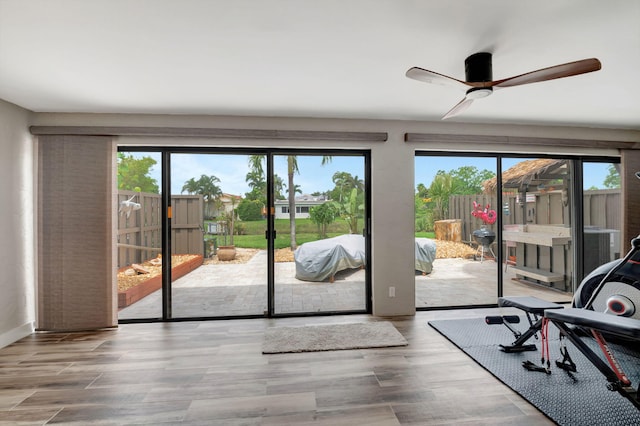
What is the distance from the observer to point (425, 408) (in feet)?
6.66

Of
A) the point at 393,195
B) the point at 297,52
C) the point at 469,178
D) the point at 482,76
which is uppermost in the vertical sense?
the point at 297,52

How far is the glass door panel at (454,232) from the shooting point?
13.5 feet

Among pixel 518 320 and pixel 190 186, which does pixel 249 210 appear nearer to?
pixel 190 186

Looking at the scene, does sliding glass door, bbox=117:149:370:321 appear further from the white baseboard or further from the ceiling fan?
the ceiling fan

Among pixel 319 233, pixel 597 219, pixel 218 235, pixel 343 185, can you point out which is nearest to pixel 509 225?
pixel 597 219

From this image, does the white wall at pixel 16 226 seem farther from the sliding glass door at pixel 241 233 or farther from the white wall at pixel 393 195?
the white wall at pixel 393 195

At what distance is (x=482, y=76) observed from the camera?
232 cm

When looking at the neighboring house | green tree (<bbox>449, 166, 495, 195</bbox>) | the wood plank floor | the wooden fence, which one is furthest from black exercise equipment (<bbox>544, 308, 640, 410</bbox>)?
the wooden fence

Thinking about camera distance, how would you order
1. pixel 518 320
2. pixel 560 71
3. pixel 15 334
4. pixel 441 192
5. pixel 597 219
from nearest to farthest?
pixel 560 71
pixel 518 320
pixel 15 334
pixel 441 192
pixel 597 219

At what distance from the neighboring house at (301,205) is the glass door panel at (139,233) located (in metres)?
1.38

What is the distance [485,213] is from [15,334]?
540cm

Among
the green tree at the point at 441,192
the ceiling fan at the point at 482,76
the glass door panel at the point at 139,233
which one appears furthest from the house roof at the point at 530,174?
the glass door panel at the point at 139,233

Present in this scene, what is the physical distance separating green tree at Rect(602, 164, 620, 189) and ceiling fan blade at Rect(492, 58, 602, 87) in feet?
11.3

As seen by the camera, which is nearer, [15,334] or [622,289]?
[622,289]
